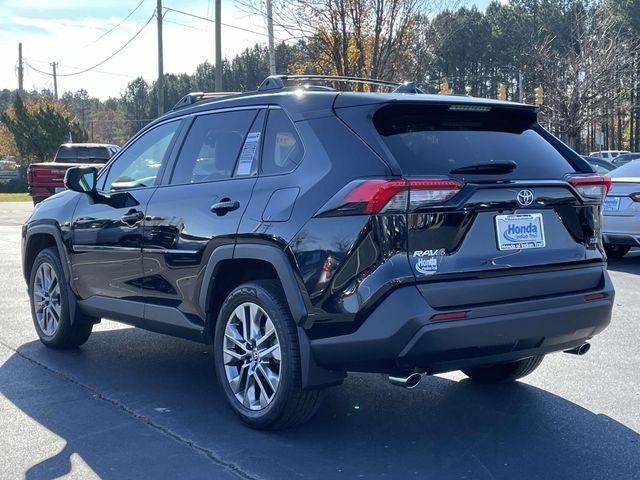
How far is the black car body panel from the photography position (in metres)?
3.99

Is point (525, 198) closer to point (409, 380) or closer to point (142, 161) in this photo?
point (409, 380)

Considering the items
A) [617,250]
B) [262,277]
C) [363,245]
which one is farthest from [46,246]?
[617,250]

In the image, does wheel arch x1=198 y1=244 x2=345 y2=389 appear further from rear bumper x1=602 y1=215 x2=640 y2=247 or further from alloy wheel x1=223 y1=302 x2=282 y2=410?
rear bumper x1=602 y1=215 x2=640 y2=247

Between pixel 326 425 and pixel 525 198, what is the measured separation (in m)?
1.73

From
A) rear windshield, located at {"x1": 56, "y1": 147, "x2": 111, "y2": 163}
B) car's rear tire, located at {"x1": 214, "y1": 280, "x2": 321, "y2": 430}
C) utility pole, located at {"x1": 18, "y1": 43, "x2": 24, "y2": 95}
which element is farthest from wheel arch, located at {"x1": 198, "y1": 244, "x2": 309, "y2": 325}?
utility pole, located at {"x1": 18, "y1": 43, "x2": 24, "y2": 95}

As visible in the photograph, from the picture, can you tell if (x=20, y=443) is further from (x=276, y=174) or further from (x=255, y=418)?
(x=276, y=174)

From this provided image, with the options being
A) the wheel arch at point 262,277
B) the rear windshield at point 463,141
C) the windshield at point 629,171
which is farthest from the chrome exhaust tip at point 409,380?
the windshield at point 629,171

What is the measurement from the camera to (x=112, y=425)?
480cm

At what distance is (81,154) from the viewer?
23.6m

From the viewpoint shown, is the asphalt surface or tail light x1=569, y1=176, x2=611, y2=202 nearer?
the asphalt surface

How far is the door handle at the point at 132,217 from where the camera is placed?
18.2ft

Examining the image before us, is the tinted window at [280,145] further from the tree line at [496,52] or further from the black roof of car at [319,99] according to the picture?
the tree line at [496,52]

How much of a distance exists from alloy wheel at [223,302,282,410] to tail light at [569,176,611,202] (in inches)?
73.2

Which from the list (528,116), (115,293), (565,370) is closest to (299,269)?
(528,116)
